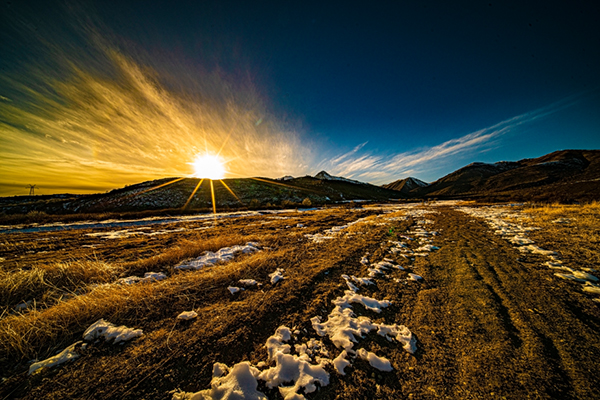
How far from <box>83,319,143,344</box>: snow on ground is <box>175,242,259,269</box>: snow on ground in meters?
2.28

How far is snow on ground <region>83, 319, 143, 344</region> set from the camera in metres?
2.45

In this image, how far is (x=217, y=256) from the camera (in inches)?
227

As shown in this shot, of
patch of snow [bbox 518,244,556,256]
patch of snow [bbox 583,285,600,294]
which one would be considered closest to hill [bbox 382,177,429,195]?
patch of snow [bbox 518,244,556,256]

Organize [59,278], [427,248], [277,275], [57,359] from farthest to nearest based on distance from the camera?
[427,248] < [277,275] < [59,278] < [57,359]

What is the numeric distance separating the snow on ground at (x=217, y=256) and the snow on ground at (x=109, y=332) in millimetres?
2280

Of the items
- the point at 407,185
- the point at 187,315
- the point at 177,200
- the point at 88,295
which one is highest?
the point at 407,185

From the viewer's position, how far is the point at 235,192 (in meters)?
40.2

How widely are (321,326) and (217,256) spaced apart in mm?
4213

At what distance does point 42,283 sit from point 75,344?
2.67 m

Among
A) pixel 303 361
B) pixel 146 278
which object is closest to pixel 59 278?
pixel 146 278

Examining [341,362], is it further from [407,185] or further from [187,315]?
[407,185]

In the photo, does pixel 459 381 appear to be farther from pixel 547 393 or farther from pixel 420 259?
pixel 420 259

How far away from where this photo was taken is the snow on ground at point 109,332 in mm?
2449

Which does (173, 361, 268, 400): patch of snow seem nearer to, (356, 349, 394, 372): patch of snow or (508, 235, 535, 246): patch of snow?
(356, 349, 394, 372): patch of snow
